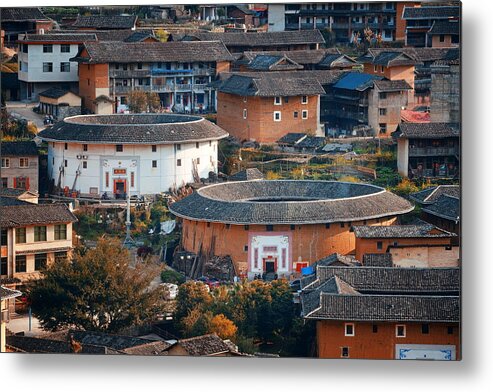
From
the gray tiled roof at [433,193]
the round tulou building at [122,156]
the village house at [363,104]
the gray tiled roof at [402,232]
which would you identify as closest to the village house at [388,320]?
the gray tiled roof at [402,232]

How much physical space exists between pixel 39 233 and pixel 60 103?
543 cm

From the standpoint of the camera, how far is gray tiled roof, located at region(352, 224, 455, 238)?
61.7 ft

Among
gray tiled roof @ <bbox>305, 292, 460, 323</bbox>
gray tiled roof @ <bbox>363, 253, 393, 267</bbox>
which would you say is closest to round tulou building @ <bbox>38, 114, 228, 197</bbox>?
gray tiled roof @ <bbox>363, 253, 393, 267</bbox>

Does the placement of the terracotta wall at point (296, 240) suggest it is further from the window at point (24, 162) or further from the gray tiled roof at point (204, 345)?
the gray tiled roof at point (204, 345)

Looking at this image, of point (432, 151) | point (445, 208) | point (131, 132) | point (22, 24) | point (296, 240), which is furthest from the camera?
point (22, 24)

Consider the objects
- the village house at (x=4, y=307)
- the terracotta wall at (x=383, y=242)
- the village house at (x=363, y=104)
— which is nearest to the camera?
the village house at (x=4, y=307)

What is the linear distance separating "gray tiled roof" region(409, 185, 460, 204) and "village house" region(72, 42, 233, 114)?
5.28 m

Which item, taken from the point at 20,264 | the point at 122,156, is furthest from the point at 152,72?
the point at 20,264

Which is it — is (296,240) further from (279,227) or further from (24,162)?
(24,162)

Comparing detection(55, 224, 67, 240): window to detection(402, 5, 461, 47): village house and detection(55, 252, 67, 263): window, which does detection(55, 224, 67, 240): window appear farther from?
detection(402, 5, 461, 47): village house

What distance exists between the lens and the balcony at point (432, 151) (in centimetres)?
2116

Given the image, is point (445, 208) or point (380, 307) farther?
point (445, 208)

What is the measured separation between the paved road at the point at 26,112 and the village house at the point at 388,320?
25.7 feet

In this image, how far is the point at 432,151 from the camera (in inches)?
848
